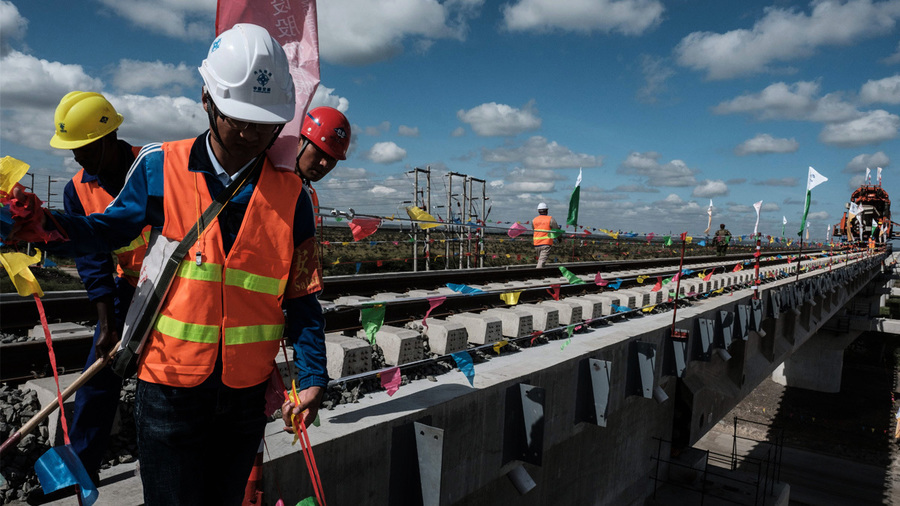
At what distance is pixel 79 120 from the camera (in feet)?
9.29

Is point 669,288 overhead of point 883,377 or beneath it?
overhead

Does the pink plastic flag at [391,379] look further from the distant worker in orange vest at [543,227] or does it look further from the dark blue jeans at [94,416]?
the distant worker in orange vest at [543,227]

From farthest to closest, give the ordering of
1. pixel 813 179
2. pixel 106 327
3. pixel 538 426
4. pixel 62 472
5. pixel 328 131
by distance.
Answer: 1. pixel 813 179
2. pixel 538 426
3. pixel 328 131
4. pixel 106 327
5. pixel 62 472

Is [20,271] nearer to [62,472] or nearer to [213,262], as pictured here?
[213,262]

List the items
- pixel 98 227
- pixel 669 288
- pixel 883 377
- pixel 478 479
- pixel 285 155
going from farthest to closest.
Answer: pixel 883 377 < pixel 669 288 < pixel 478 479 < pixel 285 155 < pixel 98 227

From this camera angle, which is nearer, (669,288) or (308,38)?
(308,38)

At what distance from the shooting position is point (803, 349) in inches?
1518

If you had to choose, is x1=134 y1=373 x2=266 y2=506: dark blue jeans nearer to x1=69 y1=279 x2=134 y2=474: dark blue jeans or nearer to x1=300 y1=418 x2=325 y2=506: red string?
x1=300 y1=418 x2=325 y2=506: red string

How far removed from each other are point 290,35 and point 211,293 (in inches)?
55.1

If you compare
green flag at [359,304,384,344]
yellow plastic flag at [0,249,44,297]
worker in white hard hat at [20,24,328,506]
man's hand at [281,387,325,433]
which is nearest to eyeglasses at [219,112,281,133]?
worker in white hard hat at [20,24,328,506]

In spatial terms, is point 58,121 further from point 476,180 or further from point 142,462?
point 476,180

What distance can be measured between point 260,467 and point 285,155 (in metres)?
1.52

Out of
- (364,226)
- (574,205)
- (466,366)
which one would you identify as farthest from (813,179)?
(466,366)

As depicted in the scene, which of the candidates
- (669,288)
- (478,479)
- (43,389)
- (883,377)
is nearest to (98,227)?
(43,389)
